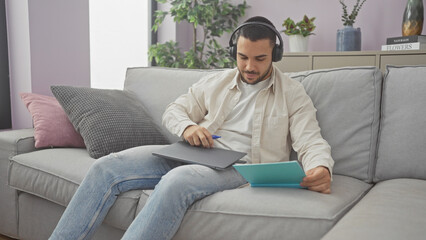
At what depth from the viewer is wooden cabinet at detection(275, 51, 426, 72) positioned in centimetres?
260

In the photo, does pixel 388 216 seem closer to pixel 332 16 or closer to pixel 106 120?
pixel 106 120

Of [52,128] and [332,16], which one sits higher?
[332,16]

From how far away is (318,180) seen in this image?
48.3 inches

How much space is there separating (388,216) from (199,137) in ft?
2.16

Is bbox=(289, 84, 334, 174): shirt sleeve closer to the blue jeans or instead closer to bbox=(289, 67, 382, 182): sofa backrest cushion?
bbox=(289, 67, 382, 182): sofa backrest cushion

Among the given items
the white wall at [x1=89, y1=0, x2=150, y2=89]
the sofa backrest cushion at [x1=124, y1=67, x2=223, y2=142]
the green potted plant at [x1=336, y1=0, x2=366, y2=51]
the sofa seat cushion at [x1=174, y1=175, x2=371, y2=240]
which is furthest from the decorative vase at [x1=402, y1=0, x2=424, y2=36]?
the white wall at [x1=89, y1=0, x2=150, y2=89]

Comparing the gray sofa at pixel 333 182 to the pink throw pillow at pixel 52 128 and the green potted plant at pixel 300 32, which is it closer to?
the pink throw pillow at pixel 52 128

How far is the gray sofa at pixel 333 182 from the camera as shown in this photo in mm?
1092

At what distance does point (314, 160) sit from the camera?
1.31 metres

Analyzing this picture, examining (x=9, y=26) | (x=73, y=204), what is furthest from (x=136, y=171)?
(x=9, y=26)

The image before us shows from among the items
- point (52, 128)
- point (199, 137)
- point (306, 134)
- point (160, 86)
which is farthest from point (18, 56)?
point (306, 134)

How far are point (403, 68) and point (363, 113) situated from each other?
0.24 meters

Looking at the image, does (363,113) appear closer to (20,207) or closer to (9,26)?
(20,207)

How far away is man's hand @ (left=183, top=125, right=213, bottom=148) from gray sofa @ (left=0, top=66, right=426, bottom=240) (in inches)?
9.1
